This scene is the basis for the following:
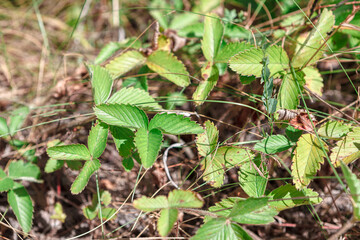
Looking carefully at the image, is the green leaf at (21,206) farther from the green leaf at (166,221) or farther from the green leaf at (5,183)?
the green leaf at (166,221)

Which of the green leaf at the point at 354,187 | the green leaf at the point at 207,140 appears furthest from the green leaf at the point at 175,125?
the green leaf at the point at 354,187

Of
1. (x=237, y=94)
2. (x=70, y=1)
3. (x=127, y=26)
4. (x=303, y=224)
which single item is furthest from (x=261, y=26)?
(x=70, y=1)

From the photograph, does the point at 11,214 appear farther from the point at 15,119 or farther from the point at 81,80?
the point at 81,80

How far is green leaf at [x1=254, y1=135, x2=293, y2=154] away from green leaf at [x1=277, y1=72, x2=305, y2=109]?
14cm

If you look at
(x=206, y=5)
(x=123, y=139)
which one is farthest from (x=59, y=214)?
(x=206, y=5)

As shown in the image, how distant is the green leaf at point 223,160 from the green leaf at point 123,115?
12.6 inches

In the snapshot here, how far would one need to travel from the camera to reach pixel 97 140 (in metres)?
1.25

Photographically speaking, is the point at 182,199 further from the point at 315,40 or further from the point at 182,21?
the point at 182,21

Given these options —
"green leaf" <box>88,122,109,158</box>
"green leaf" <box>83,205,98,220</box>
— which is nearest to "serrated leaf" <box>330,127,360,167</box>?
"green leaf" <box>88,122,109,158</box>

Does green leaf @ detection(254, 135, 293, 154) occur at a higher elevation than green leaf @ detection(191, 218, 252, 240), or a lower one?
higher

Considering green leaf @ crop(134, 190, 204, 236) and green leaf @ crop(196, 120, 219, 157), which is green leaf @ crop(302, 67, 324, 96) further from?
green leaf @ crop(134, 190, 204, 236)

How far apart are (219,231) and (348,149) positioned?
0.62 m

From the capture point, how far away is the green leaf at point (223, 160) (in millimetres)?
1261

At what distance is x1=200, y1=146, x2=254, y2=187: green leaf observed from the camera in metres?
1.26
